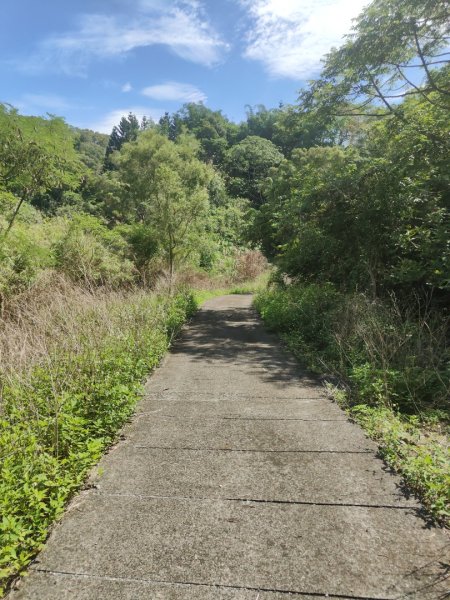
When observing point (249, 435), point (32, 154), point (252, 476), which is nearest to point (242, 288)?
point (32, 154)

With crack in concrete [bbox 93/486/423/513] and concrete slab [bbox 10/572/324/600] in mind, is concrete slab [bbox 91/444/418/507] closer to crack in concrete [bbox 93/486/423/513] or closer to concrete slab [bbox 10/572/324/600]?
crack in concrete [bbox 93/486/423/513]

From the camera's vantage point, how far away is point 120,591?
6.24 feet

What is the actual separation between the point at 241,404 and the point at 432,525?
249 cm

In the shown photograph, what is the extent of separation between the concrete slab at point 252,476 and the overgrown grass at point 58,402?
1.12 feet

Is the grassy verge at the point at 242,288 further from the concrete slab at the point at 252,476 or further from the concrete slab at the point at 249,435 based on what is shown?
the concrete slab at the point at 252,476

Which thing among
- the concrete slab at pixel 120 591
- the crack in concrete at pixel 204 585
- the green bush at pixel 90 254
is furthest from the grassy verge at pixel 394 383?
the green bush at pixel 90 254

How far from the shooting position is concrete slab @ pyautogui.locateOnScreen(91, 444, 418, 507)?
266 cm

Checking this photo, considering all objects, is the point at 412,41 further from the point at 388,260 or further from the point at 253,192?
the point at 253,192

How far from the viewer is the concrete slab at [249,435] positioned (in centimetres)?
339

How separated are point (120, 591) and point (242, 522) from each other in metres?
0.83

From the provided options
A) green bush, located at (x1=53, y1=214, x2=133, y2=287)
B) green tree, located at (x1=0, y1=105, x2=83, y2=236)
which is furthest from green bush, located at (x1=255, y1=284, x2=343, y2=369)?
green tree, located at (x1=0, y1=105, x2=83, y2=236)

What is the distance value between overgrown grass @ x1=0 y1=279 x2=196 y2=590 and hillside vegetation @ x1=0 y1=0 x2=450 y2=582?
18 millimetres

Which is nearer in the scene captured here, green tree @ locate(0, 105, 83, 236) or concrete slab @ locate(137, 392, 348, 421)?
concrete slab @ locate(137, 392, 348, 421)

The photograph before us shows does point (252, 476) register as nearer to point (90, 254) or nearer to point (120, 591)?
point (120, 591)
